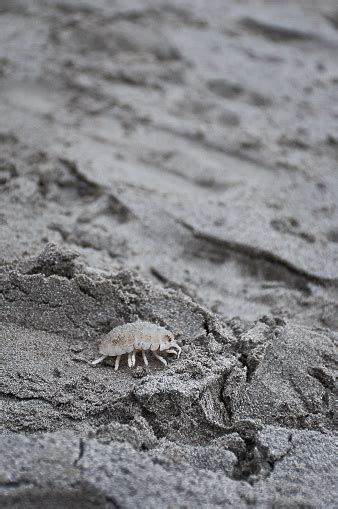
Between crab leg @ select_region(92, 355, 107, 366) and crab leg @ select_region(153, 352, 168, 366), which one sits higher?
crab leg @ select_region(153, 352, 168, 366)

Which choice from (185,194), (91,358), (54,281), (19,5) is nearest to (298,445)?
(91,358)

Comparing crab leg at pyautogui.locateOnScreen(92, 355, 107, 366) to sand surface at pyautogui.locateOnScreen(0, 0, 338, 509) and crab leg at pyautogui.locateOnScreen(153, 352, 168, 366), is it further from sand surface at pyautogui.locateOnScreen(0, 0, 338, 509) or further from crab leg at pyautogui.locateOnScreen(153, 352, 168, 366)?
crab leg at pyautogui.locateOnScreen(153, 352, 168, 366)

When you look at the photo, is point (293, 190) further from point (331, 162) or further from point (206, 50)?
point (206, 50)

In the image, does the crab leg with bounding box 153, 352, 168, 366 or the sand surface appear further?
the crab leg with bounding box 153, 352, 168, 366

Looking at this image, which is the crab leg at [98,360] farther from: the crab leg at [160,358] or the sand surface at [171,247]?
the crab leg at [160,358]

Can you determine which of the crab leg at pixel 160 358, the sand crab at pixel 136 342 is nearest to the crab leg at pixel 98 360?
the sand crab at pixel 136 342

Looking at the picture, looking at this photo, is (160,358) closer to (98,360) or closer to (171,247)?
(98,360)

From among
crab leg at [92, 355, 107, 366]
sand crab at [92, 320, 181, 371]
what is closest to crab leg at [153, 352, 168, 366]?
sand crab at [92, 320, 181, 371]
